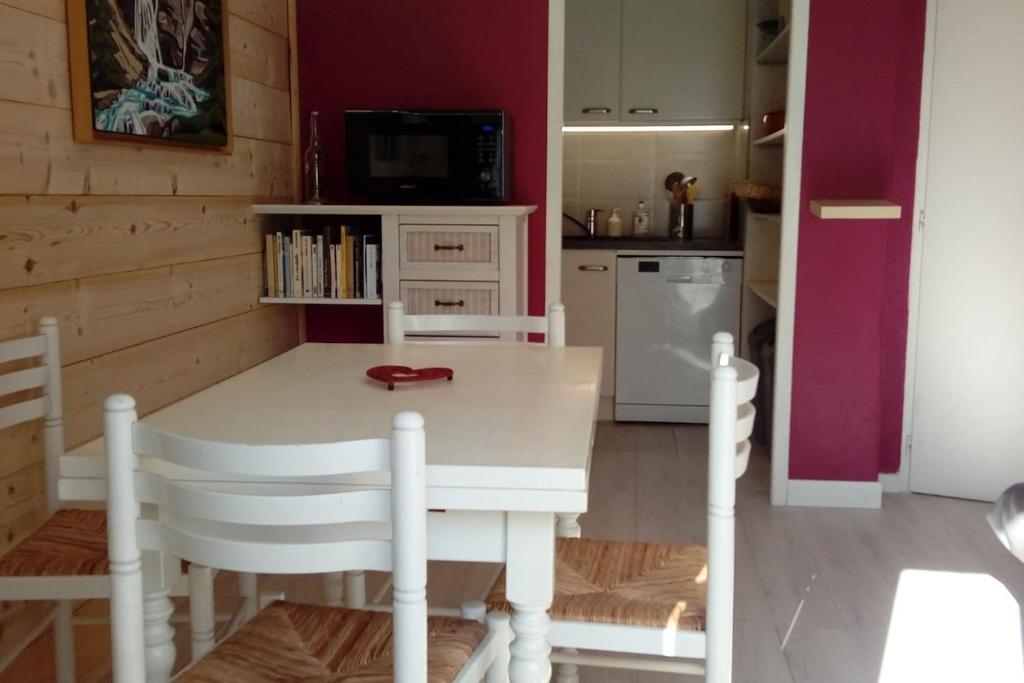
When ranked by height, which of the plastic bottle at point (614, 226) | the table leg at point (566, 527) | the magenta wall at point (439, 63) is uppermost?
the magenta wall at point (439, 63)

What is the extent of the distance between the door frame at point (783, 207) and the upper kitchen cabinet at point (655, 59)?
1.16 m

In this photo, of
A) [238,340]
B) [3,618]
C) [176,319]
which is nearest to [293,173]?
[238,340]

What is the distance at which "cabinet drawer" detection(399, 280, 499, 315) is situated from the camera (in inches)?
142

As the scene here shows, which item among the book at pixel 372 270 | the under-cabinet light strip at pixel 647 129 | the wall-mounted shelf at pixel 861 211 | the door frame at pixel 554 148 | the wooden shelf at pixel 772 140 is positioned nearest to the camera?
the wall-mounted shelf at pixel 861 211

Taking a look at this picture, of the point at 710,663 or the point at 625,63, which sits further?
the point at 625,63

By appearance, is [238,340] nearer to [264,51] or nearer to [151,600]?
[264,51]

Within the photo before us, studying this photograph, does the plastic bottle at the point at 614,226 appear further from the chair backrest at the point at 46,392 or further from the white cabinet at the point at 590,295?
the chair backrest at the point at 46,392

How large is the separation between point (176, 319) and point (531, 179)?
1559 mm

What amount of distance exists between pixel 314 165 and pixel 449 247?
2.14ft

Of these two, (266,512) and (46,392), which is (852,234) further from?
(266,512)

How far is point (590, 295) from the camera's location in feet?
16.2

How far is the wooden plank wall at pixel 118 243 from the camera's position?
88.0 inches

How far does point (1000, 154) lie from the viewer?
12.1 ft

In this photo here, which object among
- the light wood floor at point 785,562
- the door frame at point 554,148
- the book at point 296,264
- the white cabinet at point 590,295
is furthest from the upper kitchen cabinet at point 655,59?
the book at point 296,264
